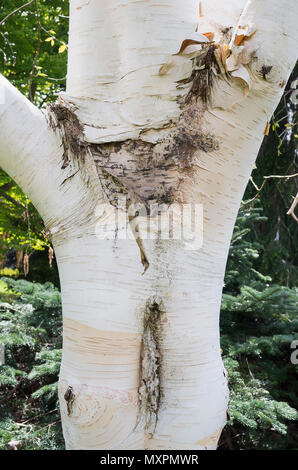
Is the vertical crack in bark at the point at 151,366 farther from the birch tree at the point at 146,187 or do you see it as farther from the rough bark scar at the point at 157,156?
the rough bark scar at the point at 157,156

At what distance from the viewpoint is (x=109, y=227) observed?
1020mm

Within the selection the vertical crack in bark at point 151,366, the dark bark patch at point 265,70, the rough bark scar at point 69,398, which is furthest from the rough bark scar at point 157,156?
the rough bark scar at point 69,398

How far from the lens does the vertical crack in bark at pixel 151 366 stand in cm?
101

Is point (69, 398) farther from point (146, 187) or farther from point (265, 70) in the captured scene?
point (265, 70)

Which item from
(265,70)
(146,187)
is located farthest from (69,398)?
(265,70)

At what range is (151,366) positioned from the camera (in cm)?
102

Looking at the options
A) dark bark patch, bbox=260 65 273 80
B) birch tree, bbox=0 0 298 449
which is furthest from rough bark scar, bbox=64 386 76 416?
dark bark patch, bbox=260 65 273 80

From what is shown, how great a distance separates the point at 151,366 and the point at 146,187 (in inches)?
17.8

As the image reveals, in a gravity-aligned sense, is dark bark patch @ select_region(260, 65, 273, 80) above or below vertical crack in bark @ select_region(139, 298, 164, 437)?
above

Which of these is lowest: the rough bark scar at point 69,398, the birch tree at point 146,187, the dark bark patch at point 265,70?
the rough bark scar at point 69,398

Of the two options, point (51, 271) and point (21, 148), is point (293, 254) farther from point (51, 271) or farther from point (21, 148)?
point (21, 148)

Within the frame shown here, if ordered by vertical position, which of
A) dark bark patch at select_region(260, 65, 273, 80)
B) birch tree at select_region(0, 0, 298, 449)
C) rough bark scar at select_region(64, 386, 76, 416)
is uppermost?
dark bark patch at select_region(260, 65, 273, 80)

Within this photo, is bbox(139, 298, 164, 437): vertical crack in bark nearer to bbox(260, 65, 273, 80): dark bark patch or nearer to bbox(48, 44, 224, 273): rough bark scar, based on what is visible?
bbox(48, 44, 224, 273): rough bark scar

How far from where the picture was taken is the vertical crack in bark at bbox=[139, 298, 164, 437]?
101 cm
